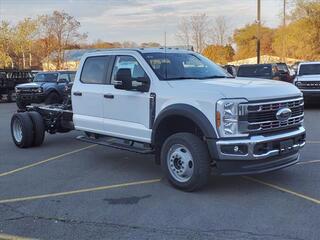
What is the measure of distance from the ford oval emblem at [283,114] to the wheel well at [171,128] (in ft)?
3.62

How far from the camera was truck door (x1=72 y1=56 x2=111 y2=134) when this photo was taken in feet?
28.4

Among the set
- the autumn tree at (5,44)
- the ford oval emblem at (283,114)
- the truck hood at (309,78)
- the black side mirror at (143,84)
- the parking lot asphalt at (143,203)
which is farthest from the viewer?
the autumn tree at (5,44)

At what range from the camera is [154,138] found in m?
7.49

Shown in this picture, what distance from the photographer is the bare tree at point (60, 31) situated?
54844mm

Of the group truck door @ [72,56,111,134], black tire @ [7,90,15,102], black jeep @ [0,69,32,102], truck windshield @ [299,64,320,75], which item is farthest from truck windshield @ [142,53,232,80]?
black tire @ [7,90,15,102]

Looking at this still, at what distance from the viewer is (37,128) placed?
35.6 ft

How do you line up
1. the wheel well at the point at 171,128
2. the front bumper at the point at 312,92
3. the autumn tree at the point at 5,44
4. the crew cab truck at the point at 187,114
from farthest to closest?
the autumn tree at the point at 5,44 → the front bumper at the point at 312,92 → the wheel well at the point at 171,128 → the crew cab truck at the point at 187,114

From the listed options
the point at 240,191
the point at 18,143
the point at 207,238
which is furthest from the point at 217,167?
the point at 18,143

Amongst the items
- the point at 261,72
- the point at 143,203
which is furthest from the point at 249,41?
the point at 143,203

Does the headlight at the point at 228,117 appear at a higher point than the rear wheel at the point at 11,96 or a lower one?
higher

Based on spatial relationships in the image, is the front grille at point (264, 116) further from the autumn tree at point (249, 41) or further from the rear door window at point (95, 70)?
the autumn tree at point (249, 41)

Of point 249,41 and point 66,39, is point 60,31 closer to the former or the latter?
point 66,39

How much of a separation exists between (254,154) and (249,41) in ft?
266

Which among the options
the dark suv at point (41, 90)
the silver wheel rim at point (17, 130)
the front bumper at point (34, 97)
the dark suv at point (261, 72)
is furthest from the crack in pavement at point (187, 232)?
the front bumper at point (34, 97)
